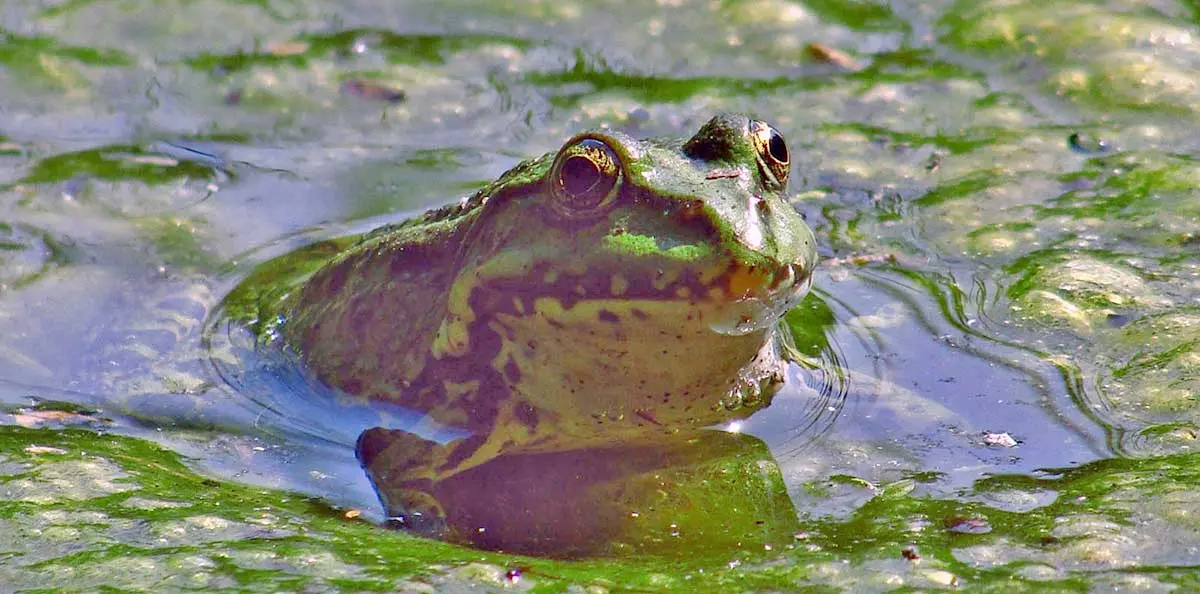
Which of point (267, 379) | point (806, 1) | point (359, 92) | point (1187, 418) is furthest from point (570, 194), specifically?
point (806, 1)

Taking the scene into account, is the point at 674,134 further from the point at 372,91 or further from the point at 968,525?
the point at 968,525

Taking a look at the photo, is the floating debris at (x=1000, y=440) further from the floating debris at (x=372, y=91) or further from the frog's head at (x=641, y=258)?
the floating debris at (x=372, y=91)

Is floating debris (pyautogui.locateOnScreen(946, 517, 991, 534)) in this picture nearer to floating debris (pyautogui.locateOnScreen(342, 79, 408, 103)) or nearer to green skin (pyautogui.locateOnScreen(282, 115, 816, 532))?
green skin (pyautogui.locateOnScreen(282, 115, 816, 532))

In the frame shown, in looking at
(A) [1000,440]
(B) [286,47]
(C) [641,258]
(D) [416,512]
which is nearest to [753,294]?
(C) [641,258]

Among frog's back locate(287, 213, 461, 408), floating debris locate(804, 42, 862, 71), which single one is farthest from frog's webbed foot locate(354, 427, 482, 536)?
floating debris locate(804, 42, 862, 71)

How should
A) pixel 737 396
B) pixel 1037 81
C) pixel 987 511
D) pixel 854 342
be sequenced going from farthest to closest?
pixel 1037 81, pixel 854 342, pixel 737 396, pixel 987 511

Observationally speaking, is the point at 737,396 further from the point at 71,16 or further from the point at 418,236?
the point at 71,16

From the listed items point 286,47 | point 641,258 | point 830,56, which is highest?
point 286,47
